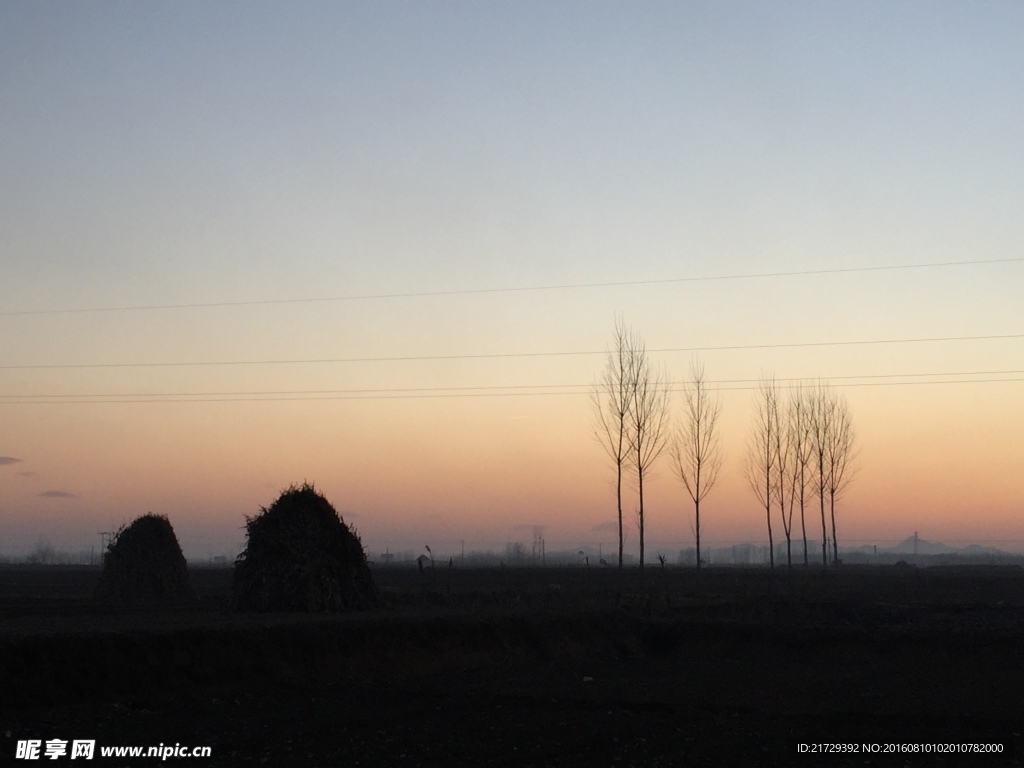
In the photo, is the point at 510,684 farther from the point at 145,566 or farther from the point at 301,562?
the point at 145,566

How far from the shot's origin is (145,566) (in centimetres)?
4006

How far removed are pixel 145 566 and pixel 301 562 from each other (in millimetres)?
11032

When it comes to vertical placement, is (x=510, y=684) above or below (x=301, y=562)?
below

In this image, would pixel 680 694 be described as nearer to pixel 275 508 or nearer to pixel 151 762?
pixel 151 762

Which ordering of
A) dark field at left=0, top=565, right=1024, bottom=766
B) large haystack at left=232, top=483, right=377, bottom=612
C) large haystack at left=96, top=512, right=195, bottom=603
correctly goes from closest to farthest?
dark field at left=0, top=565, right=1024, bottom=766 < large haystack at left=232, top=483, right=377, bottom=612 < large haystack at left=96, top=512, right=195, bottom=603

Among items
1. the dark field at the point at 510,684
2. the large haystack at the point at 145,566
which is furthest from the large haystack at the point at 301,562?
the large haystack at the point at 145,566

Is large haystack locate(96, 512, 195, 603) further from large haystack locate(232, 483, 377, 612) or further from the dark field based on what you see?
large haystack locate(232, 483, 377, 612)

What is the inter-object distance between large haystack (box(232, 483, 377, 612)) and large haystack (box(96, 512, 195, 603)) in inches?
299

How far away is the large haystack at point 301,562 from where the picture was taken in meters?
32.6

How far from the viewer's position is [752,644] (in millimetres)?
31359

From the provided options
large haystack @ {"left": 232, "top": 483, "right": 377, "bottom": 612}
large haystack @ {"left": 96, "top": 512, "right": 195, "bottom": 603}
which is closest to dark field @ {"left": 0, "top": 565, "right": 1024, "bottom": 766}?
large haystack @ {"left": 232, "top": 483, "right": 377, "bottom": 612}

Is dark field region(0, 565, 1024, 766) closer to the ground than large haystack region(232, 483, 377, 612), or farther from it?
closer to the ground

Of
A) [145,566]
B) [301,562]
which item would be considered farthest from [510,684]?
[145,566]

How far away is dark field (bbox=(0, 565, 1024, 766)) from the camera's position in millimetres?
16938
